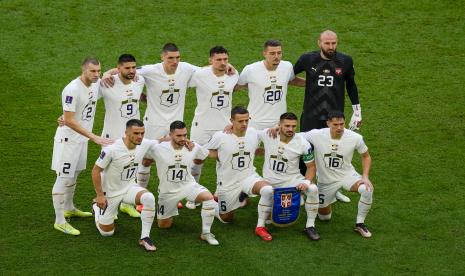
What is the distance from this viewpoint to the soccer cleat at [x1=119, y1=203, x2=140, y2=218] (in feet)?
41.7

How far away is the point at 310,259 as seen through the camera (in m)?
11.4

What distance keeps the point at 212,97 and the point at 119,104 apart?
126cm

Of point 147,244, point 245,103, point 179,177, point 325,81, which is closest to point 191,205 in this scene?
point 179,177

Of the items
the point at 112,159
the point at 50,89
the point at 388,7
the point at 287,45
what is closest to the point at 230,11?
the point at 287,45

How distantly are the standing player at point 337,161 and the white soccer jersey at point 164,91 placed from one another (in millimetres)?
1696

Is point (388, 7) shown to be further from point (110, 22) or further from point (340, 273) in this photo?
point (340, 273)

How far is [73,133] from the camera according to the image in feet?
39.3

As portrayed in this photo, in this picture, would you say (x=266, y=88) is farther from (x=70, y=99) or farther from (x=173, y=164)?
(x=70, y=99)

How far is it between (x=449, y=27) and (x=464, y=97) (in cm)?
289

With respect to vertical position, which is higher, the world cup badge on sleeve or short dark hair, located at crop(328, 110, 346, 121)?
short dark hair, located at crop(328, 110, 346, 121)

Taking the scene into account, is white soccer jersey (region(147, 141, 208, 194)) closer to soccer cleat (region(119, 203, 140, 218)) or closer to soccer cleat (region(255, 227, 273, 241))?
soccer cleat (region(119, 203, 140, 218))

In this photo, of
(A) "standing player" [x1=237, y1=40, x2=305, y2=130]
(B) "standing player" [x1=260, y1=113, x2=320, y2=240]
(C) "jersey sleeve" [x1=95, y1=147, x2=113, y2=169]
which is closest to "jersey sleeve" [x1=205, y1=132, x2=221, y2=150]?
(B) "standing player" [x1=260, y1=113, x2=320, y2=240]

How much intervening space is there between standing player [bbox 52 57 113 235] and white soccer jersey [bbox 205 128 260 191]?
4.69ft

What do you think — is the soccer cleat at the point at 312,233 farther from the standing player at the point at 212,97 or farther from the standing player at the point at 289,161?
the standing player at the point at 212,97
